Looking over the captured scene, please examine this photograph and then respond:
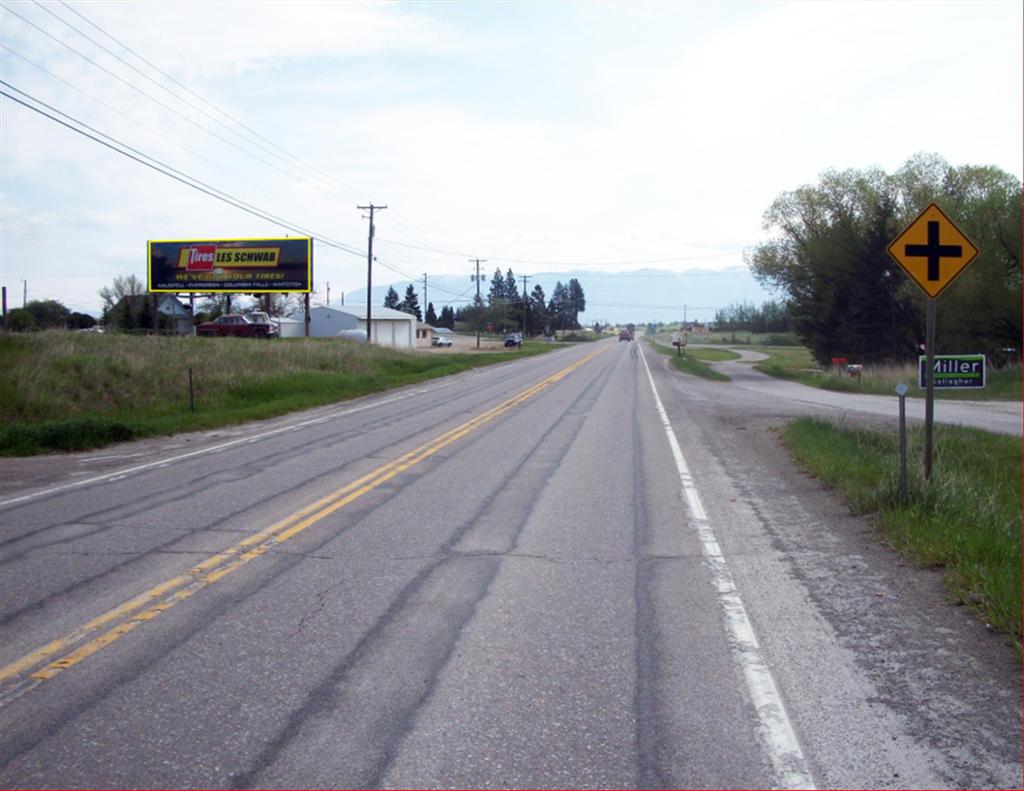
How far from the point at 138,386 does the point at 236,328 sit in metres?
34.7

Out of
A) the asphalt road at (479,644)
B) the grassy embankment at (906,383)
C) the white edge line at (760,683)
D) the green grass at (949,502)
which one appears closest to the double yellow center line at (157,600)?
the asphalt road at (479,644)

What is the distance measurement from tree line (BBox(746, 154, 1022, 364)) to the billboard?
2696 centimetres

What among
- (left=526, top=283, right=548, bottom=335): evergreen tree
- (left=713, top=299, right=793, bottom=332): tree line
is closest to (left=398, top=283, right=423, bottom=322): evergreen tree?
(left=526, top=283, right=548, bottom=335): evergreen tree

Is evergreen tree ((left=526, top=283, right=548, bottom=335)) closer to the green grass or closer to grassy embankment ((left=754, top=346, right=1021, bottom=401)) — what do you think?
grassy embankment ((left=754, top=346, right=1021, bottom=401))

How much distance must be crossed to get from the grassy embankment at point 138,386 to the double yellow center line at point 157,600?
811 centimetres

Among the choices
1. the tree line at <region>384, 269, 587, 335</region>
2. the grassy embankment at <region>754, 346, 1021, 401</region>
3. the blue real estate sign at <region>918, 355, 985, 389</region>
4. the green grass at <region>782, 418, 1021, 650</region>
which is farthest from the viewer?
the tree line at <region>384, 269, 587, 335</region>

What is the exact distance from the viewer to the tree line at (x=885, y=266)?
40.6 metres

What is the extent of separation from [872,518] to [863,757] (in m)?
5.97

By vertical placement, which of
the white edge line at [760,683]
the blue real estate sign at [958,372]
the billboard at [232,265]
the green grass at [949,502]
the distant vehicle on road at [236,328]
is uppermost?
the billboard at [232,265]

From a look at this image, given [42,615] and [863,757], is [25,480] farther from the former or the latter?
[863,757]

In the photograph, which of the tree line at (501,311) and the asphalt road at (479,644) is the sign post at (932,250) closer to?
the asphalt road at (479,644)

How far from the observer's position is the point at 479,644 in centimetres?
606

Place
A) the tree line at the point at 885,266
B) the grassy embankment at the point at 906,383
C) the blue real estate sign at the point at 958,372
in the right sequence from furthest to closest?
the tree line at the point at 885,266
the grassy embankment at the point at 906,383
the blue real estate sign at the point at 958,372

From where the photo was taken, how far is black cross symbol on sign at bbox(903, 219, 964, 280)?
1028 cm
